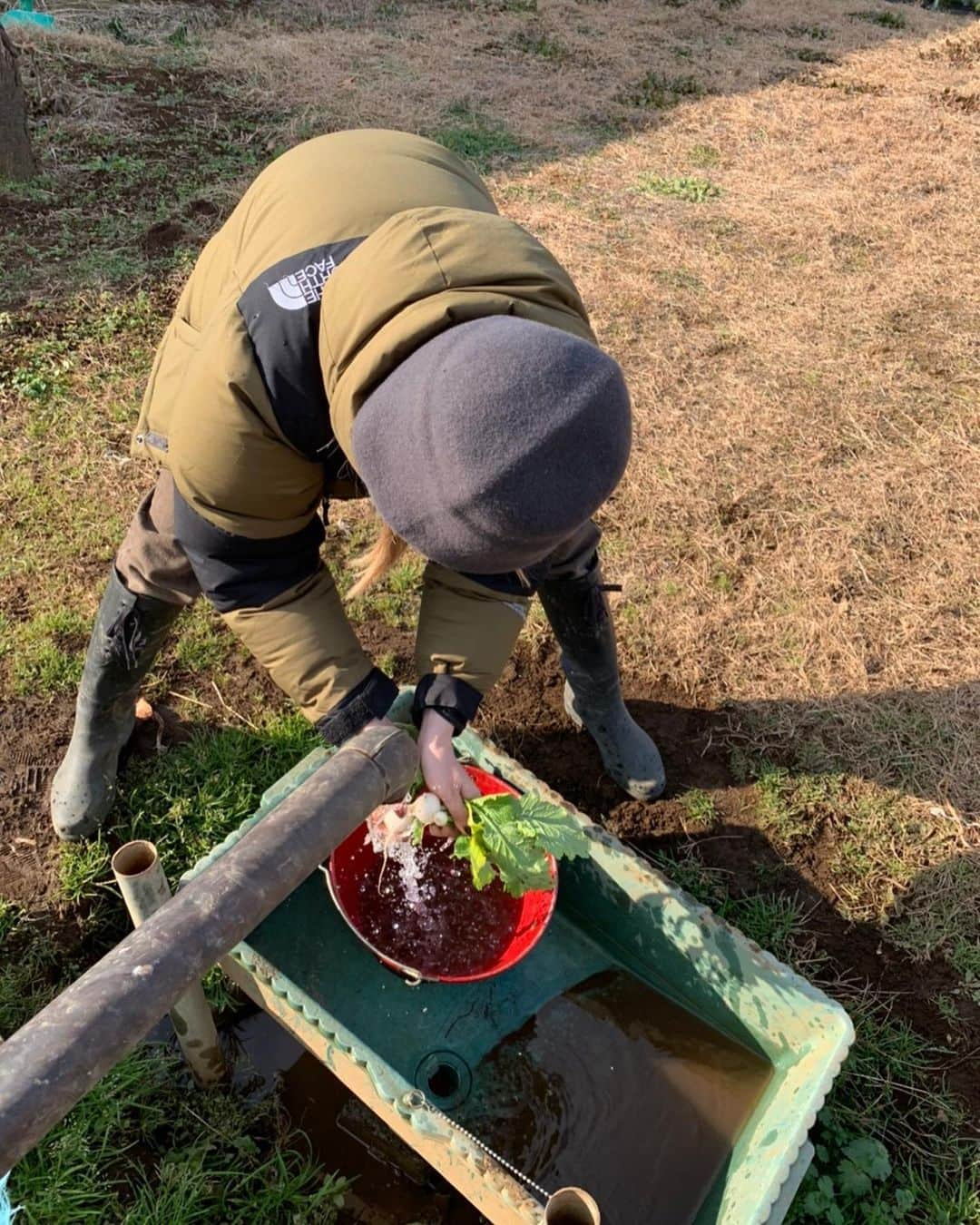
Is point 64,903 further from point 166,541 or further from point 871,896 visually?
point 871,896

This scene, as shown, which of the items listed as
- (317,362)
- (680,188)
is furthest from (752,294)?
(317,362)

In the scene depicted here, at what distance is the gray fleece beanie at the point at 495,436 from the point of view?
1151 millimetres

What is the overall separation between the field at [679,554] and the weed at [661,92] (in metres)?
0.12

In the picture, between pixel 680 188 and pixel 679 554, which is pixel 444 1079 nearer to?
pixel 679 554

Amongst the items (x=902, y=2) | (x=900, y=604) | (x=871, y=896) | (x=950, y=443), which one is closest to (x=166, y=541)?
(x=871, y=896)

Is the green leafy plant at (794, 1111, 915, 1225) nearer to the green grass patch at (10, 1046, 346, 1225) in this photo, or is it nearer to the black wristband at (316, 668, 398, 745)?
the green grass patch at (10, 1046, 346, 1225)

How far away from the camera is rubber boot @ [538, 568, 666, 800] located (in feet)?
7.75

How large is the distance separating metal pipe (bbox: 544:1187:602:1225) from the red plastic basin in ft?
1.65

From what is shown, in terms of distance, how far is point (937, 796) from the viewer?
2760 mm

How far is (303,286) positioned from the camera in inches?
56.1

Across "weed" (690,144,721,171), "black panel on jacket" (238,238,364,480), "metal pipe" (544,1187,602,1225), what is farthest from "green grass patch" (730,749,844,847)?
"weed" (690,144,721,171)

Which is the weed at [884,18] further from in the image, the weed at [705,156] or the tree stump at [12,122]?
the tree stump at [12,122]

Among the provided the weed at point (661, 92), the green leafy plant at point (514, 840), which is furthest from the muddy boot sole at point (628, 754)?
the weed at point (661, 92)

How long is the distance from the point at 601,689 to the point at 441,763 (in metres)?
0.86
